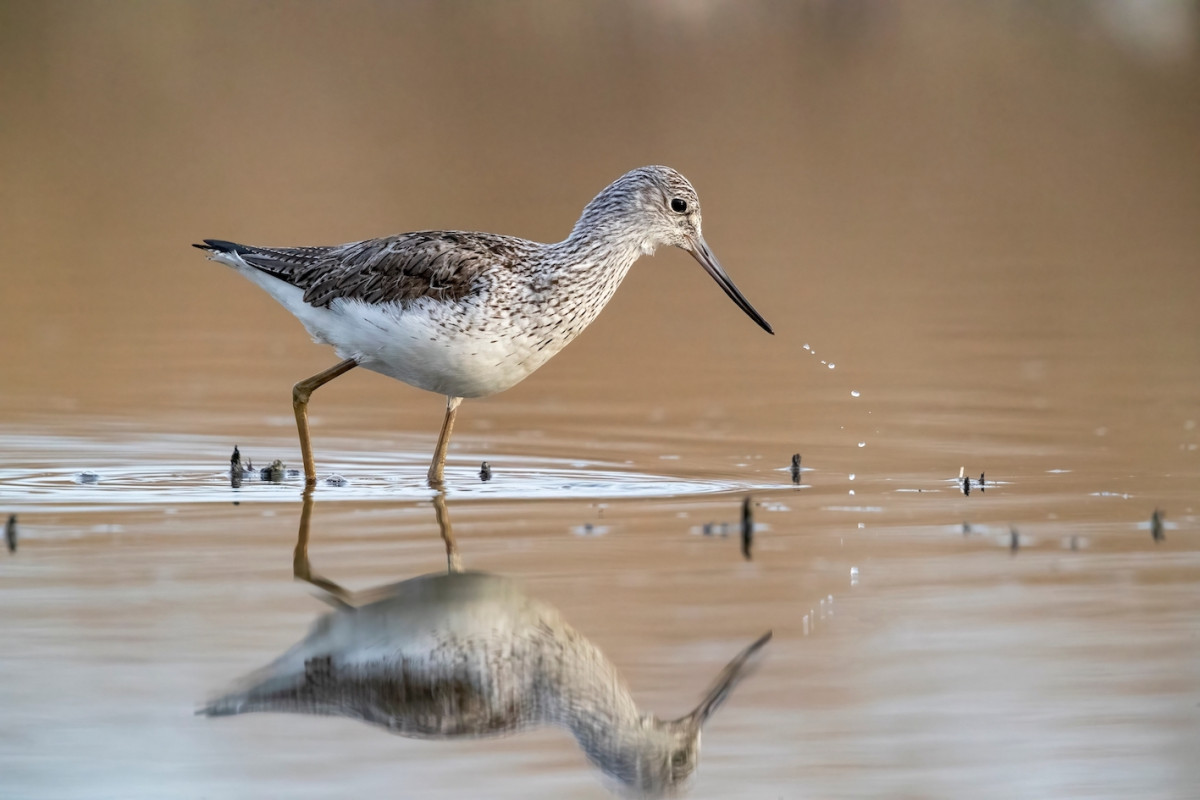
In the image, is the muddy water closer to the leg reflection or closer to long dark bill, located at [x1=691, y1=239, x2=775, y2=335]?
the leg reflection

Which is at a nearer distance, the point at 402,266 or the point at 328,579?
the point at 328,579

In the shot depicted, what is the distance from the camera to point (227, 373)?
1072 cm

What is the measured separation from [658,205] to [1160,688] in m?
4.10

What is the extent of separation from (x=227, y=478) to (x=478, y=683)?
10.7ft

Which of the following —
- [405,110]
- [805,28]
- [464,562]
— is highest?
[805,28]

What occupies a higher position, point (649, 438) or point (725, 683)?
point (649, 438)

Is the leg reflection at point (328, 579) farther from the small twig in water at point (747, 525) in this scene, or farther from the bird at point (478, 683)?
the small twig in water at point (747, 525)

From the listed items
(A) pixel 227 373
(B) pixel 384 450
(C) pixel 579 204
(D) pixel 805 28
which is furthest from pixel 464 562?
(D) pixel 805 28

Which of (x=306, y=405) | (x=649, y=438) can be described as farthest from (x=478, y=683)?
(x=649, y=438)

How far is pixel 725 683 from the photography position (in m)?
4.73

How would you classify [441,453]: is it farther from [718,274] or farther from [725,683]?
[725,683]

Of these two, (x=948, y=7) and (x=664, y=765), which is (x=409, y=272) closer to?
(x=664, y=765)

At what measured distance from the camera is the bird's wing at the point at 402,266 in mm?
7676

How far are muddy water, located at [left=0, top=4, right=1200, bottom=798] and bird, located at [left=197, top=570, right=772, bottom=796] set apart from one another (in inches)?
3.1
